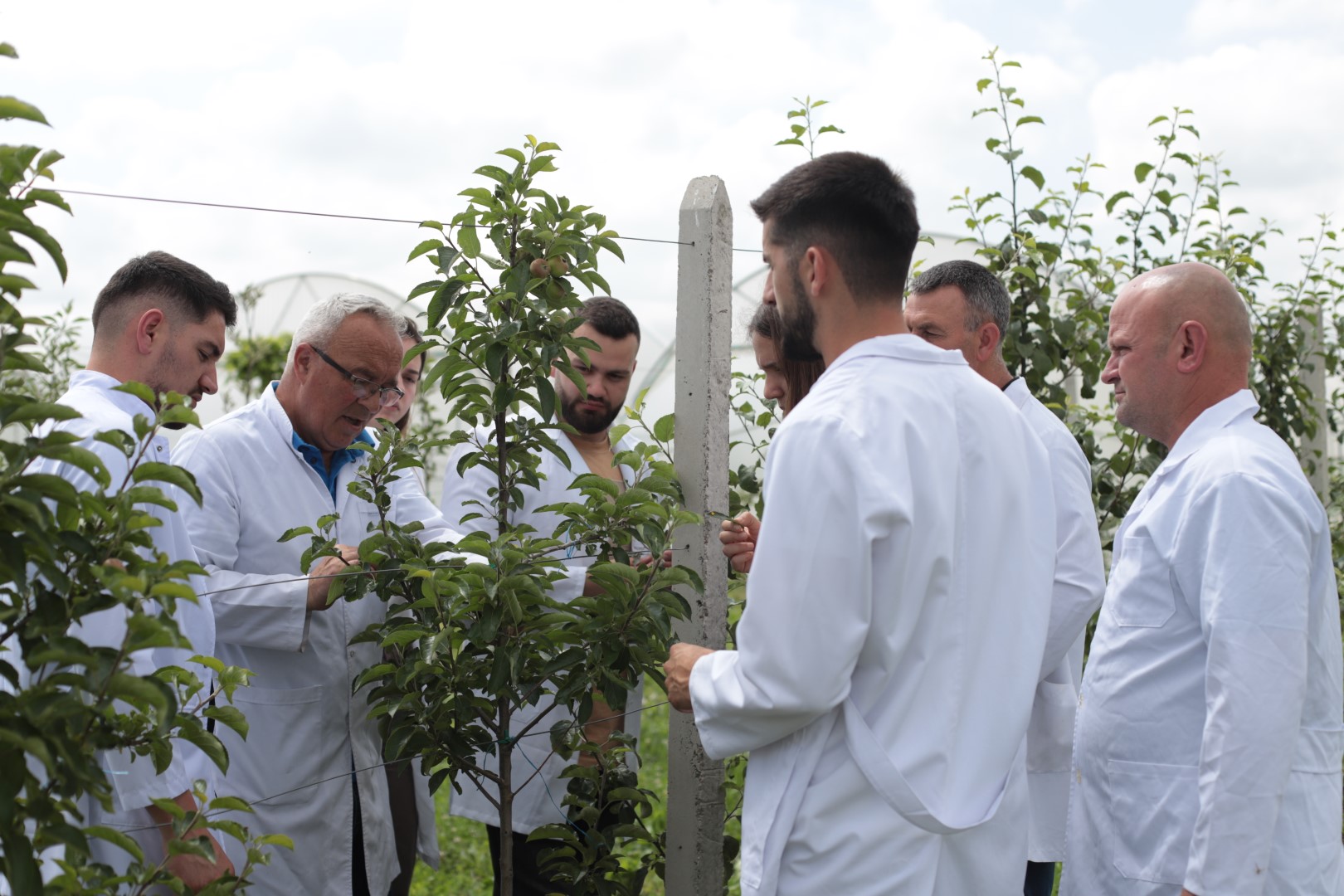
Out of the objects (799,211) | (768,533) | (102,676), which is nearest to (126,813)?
(102,676)

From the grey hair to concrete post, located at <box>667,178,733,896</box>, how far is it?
828 mm

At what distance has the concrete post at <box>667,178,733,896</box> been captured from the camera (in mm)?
3025

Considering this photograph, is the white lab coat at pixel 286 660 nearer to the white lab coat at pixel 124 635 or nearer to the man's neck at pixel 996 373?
the white lab coat at pixel 124 635

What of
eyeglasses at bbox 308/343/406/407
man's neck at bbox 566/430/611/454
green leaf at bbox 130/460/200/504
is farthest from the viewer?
man's neck at bbox 566/430/611/454

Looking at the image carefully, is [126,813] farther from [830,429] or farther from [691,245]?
[691,245]

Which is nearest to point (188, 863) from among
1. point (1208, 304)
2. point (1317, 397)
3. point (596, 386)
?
point (596, 386)

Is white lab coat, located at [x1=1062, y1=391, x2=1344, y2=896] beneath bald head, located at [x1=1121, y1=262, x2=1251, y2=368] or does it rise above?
beneath

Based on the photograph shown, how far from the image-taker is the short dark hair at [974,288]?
11.0 feet

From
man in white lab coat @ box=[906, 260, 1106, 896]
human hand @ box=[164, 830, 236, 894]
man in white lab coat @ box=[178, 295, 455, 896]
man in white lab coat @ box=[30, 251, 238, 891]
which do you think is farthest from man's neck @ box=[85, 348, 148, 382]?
man in white lab coat @ box=[906, 260, 1106, 896]

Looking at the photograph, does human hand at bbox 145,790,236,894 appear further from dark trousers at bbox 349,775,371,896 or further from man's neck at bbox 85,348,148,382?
man's neck at bbox 85,348,148,382

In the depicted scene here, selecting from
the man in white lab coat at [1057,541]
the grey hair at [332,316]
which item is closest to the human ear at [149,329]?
the grey hair at [332,316]

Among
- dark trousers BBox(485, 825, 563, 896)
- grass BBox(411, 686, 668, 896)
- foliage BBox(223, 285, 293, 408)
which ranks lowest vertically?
grass BBox(411, 686, 668, 896)

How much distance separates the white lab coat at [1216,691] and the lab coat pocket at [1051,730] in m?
0.55

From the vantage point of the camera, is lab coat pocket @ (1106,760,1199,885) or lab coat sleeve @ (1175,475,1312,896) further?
lab coat pocket @ (1106,760,1199,885)
